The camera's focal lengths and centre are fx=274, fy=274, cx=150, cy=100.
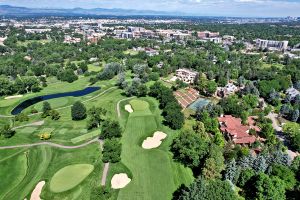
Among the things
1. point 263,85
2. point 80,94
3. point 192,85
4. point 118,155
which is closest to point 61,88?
point 80,94

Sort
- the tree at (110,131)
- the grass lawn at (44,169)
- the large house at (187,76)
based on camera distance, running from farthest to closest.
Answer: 1. the large house at (187,76)
2. the tree at (110,131)
3. the grass lawn at (44,169)

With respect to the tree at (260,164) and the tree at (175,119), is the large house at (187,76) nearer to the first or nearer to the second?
the tree at (175,119)

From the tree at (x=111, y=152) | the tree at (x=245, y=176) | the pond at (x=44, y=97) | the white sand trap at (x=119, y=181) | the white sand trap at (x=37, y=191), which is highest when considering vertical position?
the tree at (x=245, y=176)

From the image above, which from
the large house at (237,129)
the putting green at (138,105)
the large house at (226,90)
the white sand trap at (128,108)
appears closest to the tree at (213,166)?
the large house at (237,129)

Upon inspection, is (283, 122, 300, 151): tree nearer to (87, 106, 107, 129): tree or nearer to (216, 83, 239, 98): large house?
(216, 83, 239, 98): large house

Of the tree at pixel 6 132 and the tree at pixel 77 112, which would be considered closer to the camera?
the tree at pixel 6 132

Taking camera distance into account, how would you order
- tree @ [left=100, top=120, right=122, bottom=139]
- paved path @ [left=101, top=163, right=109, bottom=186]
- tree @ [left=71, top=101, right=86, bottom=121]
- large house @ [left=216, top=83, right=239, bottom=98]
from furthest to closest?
1. large house @ [left=216, top=83, right=239, bottom=98]
2. tree @ [left=71, top=101, right=86, bottom=121]
3. tree @ [left=100, top=120, right=122, bottom=139]
4. paved path @ [left=101, top=163, right=109, bottom=186]

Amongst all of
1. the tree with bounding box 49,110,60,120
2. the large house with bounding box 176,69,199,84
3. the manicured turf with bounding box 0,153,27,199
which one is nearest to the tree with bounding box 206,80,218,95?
the large house with bounding box 176,69,199,84
